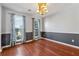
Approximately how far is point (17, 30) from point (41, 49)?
2.08 ft

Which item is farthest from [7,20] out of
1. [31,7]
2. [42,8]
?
[42,8]

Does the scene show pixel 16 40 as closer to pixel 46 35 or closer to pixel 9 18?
pixel 9 18

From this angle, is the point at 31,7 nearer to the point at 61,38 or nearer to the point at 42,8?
the point at 42,8

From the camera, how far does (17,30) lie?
2.12 metres

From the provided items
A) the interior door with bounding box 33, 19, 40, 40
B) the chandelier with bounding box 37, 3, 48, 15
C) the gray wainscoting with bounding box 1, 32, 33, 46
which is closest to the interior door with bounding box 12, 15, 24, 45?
the gray wainscoting with bounding box 1, 32, 33, 46

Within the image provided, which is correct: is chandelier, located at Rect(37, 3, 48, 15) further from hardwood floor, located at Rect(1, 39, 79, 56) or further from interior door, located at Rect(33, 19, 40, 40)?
hardwood floor, located at Rect(1, 39, 79, 56)

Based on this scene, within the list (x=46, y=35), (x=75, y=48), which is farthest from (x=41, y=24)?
(x=75, y=48)

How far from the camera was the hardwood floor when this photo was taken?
199 cm

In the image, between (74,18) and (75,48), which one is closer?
(75,48)

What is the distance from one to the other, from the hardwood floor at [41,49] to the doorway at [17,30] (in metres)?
0.12

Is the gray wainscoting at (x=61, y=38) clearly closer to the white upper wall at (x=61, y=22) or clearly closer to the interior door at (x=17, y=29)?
the white upper wall at (x=61, y=22)

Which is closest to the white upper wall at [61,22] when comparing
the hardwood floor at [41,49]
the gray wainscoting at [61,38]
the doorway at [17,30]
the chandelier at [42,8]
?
the gray wainscoting at [61,38]

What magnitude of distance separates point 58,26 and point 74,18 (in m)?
0.55

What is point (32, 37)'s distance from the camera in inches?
86.0
